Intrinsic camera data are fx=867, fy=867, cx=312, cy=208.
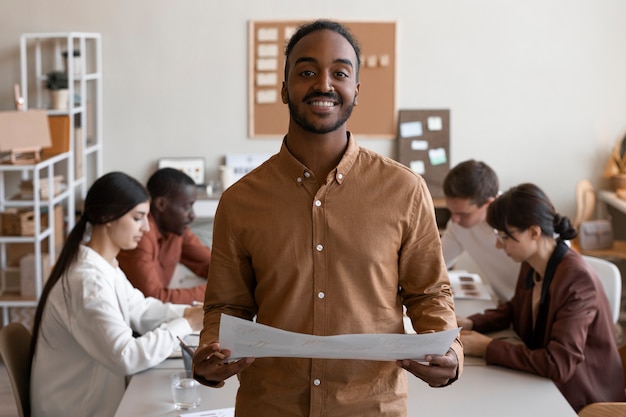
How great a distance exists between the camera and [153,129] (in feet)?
19.9

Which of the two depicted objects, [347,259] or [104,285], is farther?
[104,285]

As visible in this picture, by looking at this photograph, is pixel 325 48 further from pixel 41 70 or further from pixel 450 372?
pixel 41 70

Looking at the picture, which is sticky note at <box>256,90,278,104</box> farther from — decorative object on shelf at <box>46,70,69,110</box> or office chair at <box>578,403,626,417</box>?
office chair at <box>578,403,626,417</box>

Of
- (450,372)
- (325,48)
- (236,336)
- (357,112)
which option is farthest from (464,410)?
(357,112)

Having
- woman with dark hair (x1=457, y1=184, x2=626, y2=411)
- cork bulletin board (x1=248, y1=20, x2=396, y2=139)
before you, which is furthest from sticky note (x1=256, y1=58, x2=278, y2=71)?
woman with dark hair (x1=457, y1=184, x2=626, y2=411)

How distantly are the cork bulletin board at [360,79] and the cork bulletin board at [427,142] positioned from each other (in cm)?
11

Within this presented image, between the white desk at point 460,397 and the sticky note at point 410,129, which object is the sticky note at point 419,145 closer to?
the sticky note at point 410,129

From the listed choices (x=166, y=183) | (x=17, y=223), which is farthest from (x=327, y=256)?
(x=17, y=223)

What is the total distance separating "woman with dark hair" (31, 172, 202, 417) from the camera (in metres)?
2.61

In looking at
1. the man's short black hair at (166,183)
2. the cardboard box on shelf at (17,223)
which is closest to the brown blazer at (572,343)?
the man's short black hair at (166,183)

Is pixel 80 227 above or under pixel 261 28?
under

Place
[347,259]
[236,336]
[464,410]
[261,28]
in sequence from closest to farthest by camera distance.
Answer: [236,336], [347,259], [464,410], [261,28]

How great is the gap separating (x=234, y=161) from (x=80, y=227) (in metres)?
3.29

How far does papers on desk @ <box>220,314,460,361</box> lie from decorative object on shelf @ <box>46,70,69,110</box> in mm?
4293
